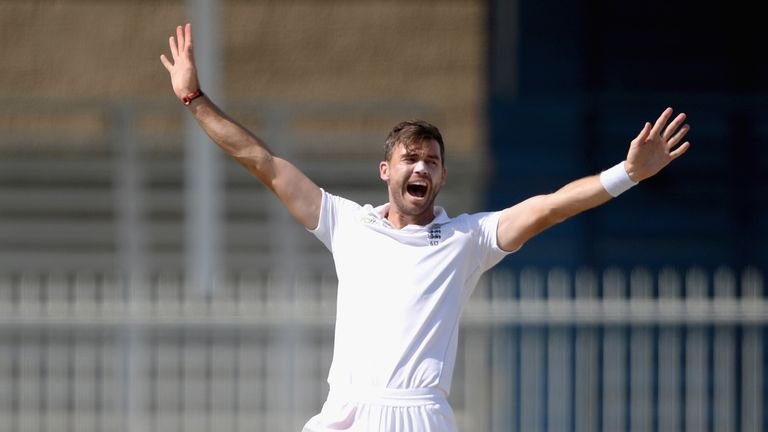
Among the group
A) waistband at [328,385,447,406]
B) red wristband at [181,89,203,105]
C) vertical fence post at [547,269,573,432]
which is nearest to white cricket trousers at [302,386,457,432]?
waistband at [328,385,447,406]

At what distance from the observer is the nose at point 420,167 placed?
4355 millimetres

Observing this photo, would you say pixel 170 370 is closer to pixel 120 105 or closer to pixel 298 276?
pixel 298 276

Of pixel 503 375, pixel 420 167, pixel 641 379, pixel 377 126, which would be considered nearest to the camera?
pixel 420 167

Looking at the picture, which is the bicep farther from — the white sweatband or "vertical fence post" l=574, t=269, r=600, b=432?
"vertical fence post" l=574, t=269, r=600, b=432

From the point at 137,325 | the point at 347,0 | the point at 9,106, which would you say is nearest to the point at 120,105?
the point at 9,106

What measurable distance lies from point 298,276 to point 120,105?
75.2 inches

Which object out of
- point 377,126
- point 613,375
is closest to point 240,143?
point 613,375

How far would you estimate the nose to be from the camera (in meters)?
4.36

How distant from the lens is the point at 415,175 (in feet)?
14.3

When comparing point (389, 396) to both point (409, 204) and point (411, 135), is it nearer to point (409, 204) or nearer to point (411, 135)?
point (409, 204)

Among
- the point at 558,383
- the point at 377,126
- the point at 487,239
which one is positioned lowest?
the point at 558,383

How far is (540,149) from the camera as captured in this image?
11102mm

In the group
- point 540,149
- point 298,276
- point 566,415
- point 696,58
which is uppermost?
point 696,58

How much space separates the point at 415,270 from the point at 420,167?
1.01 ft
